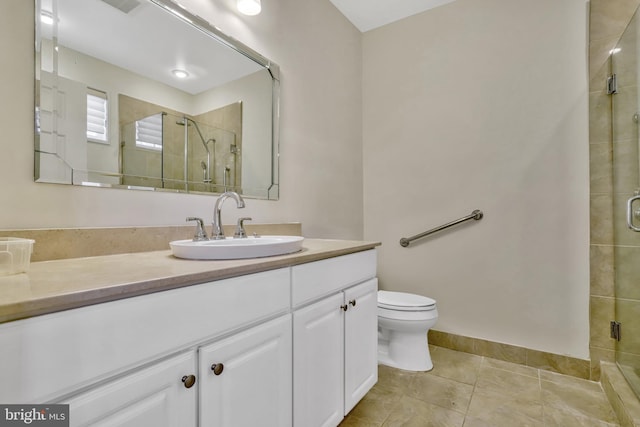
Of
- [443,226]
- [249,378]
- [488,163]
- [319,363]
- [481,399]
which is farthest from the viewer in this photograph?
[443,226]

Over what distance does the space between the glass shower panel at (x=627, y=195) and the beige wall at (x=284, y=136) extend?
1559 mm

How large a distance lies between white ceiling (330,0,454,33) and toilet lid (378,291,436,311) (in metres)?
2.08

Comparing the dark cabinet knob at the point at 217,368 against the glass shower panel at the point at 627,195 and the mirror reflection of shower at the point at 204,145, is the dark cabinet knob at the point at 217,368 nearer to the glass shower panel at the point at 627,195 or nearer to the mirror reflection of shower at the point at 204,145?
the mirror reflection of shower at the point at 204,145

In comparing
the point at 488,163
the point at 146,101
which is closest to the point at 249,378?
the point at 146,101

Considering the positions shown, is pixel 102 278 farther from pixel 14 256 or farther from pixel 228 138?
pixel 228 138

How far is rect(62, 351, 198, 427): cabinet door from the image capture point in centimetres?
57

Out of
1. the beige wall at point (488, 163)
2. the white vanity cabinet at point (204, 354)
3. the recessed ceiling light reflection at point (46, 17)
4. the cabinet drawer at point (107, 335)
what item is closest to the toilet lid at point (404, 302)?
the beige wall at point (488, 163)

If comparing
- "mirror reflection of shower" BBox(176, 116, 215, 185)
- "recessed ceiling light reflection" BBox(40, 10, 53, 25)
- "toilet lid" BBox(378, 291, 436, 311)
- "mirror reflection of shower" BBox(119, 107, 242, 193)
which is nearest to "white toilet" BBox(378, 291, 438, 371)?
"toilet lid" BBox(378, 291, 436, 311)

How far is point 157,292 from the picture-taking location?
0.67 meters

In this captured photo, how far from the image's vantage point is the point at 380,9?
231 centimetres

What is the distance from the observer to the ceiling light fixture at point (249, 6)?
1499 millimetres

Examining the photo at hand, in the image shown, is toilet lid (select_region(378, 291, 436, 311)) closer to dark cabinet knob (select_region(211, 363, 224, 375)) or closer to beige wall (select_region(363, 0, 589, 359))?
beige wall (select_region(363, 0, 589, 359))

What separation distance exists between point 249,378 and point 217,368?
0.13 meters

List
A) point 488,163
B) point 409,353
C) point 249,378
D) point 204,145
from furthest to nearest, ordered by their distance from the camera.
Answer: point 488,163 < point 409,353 < point 204,145 < point 249,378
